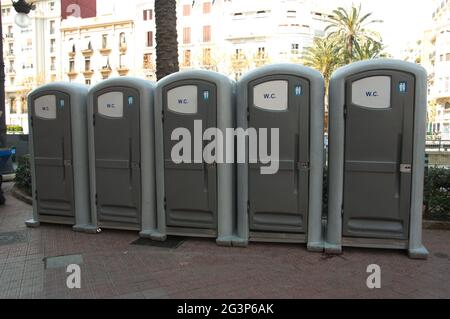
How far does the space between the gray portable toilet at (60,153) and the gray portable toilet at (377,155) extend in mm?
3483

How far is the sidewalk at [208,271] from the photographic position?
356cm

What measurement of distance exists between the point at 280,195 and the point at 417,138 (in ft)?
5.56

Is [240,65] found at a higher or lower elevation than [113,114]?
higher

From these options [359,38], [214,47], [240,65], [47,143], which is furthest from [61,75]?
[47,143]

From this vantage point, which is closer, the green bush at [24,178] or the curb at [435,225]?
the curb at [435,225]

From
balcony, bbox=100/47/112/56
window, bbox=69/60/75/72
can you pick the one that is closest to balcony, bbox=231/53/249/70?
balcony, bbox=100/47/112/56

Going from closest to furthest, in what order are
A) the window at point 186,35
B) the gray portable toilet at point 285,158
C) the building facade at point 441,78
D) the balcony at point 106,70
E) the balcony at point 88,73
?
the gray portable toilet at point 285,158
the building facade at point 441,78
the window at point 186,35
the balcony at point 106,70
the balcony at point 88,73

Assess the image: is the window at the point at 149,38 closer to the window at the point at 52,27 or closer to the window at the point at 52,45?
the window at the point at 52,45

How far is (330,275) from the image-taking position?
3.91 meters

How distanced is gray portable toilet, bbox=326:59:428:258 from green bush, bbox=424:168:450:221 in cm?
143

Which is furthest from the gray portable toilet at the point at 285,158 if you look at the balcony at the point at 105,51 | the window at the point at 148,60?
the balcony at the point at 105,51

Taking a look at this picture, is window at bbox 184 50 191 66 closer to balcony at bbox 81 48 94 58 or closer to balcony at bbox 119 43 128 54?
balcony at bbox 119 43 128 54

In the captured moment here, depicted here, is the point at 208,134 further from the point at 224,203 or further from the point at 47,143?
the point at 47,143
